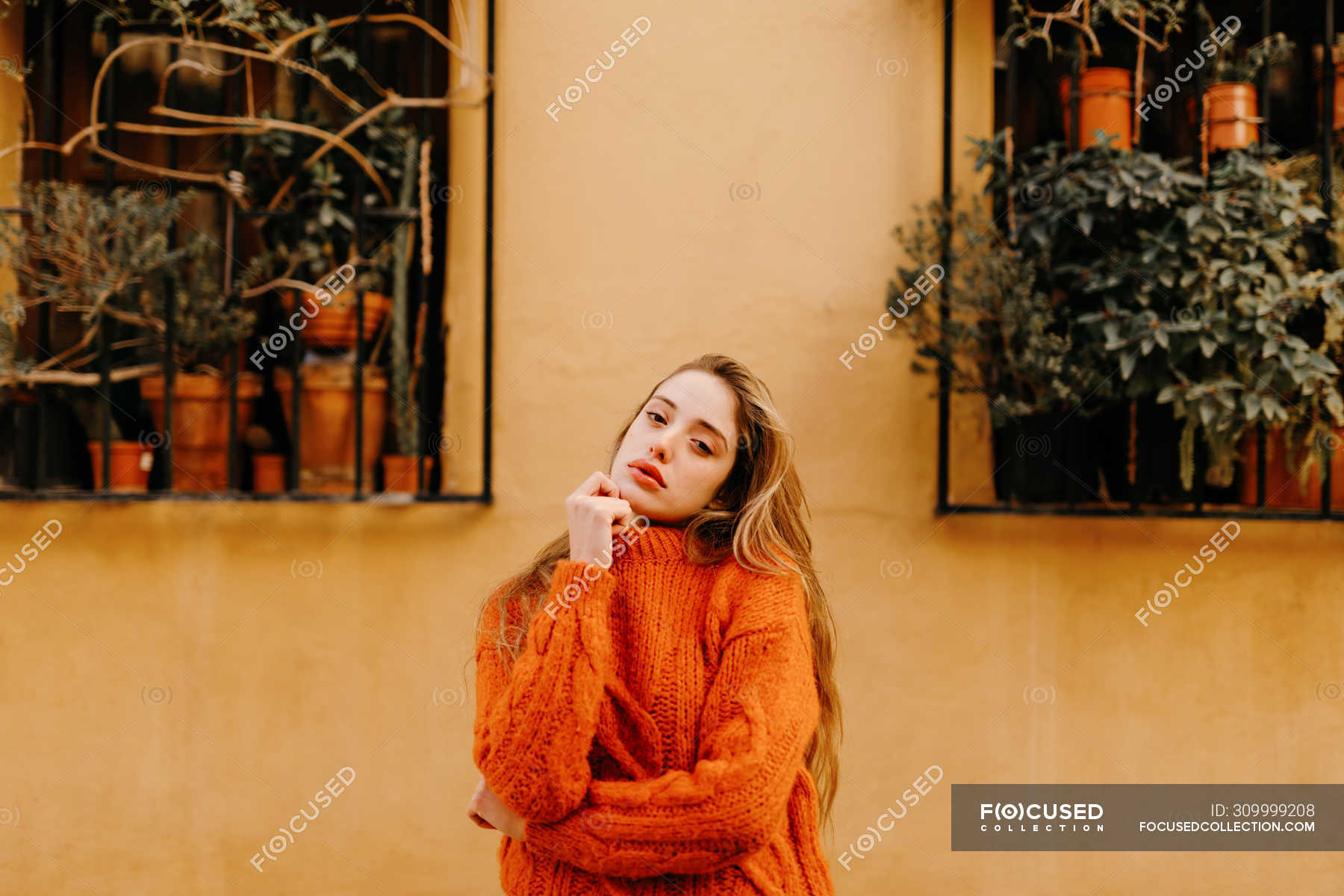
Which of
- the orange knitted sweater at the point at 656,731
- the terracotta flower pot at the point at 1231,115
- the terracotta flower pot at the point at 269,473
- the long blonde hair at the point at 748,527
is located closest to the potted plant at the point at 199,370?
the terracotta flower pot at the point at 269,473

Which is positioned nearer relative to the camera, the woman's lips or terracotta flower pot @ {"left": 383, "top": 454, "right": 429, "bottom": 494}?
the woman's lips

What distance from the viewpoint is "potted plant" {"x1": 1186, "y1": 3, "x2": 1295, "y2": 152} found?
3334 millimetres

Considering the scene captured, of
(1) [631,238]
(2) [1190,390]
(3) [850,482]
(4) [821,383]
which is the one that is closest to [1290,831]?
(2) [1190,390]

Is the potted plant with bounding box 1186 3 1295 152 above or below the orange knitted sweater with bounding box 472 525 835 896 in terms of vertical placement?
above

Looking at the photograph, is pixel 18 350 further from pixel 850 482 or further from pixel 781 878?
pixel 781 878

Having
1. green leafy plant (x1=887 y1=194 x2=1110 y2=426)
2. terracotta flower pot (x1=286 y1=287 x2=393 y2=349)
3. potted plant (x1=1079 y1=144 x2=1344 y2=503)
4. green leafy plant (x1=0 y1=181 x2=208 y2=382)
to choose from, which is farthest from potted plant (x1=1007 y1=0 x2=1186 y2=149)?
green leafy plant (x1=0 y1=181 x2=208 y2=382)

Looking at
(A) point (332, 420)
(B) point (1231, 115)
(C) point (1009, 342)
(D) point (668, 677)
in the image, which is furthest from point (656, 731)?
(B) point (1231, 115)

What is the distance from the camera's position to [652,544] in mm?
1686

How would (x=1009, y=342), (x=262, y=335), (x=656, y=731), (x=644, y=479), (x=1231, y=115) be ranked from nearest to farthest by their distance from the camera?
1. (x=656, y=731)
2. (x=644, y=479)
3. (x=1009, y=342)
4. (x=1231, y=115)
5. (x=262, y=335)

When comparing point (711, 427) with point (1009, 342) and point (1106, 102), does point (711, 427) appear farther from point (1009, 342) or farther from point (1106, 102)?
point (1106, 102)

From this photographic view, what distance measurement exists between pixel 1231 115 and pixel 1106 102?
420mm

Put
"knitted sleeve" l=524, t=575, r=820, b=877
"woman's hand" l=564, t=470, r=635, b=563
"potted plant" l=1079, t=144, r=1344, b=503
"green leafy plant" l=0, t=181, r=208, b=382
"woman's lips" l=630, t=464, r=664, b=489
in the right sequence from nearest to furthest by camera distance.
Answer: "knitted sleeve" l=524, t=575, r=820, b=877
"woman's hand" l=564, t=470, r=635, b=563
"woman's lips" l=630, t=464, r=664, b=489
"potted plant" l=1079, t=144, r=1344, b=503
"green leafy plant" l=0, t=181, r=208, b=382

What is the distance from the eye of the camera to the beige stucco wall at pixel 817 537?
11.1 ft

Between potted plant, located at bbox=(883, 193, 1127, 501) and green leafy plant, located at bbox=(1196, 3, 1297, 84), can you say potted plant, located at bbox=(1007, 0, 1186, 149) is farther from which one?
potted plant, located at bbox=(883, 193, 1127, 501)
